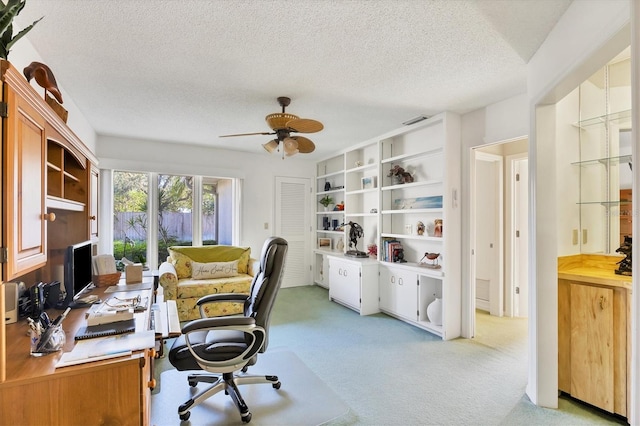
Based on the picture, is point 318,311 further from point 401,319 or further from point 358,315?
point 401,319

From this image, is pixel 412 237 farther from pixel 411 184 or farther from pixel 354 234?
pixel 354 234

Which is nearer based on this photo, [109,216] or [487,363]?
[487,363]

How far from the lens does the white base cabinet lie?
4230 mm

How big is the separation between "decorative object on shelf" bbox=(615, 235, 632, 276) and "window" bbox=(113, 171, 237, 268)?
4843mm

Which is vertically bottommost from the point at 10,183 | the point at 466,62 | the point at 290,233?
the point at 290,233

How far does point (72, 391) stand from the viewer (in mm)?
1220

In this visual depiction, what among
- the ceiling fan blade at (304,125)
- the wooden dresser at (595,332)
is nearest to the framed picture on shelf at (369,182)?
the ceiling fan blade at (304,125)

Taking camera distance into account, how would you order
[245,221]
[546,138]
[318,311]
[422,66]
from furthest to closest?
[245,221] → [318,311] → [422,66] → [546,138]

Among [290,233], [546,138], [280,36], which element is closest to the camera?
[280,36]

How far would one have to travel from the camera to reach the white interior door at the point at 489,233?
4.18 metres

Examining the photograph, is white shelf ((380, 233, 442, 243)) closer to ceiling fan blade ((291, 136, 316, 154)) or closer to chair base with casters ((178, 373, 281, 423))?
ceiling fan blade ((291, 136, 316, 154))

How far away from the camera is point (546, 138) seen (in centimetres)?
223

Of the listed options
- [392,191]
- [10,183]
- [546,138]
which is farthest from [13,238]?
[392,191]

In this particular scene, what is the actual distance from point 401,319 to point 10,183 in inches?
151
